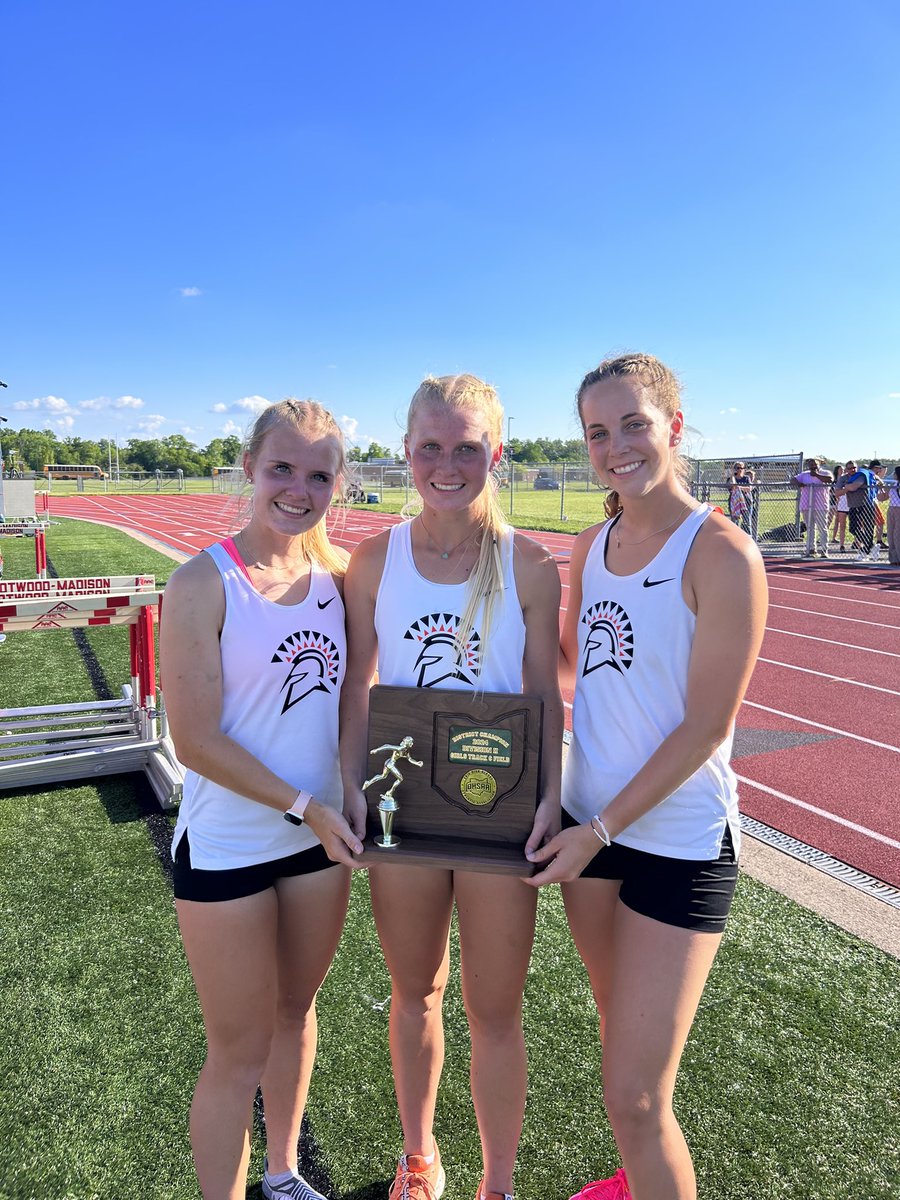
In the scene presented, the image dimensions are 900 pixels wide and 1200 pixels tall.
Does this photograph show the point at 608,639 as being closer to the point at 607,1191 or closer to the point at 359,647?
the point at 359,647

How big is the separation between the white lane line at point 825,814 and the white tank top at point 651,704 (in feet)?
10.2

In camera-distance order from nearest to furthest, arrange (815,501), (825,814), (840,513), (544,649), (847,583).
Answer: (544,649) < (825,814) < (847,583) < (815,501) < (840,513)

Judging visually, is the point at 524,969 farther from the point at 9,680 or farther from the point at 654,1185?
the point at 9,680

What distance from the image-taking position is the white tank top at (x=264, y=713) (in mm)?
1833

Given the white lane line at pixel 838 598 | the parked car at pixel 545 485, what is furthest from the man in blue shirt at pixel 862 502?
the parked car at pixel 545 485

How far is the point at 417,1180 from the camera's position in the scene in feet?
6.86

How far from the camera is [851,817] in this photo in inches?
181

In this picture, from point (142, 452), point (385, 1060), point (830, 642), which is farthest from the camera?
point (142, 452)

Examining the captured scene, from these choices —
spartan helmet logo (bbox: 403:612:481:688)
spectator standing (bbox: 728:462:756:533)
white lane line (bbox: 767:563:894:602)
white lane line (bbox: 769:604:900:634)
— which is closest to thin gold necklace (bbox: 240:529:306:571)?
spartan helmet logo (bbox: 403:612:481:688)

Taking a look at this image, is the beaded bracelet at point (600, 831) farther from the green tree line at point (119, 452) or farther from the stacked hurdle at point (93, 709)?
the green tree line at point (119, 452)

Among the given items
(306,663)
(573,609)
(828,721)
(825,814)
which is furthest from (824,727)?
(306,663)

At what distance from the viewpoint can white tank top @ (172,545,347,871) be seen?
6.01 ft

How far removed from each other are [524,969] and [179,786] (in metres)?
3.12

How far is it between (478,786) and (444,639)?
1.20 feet
